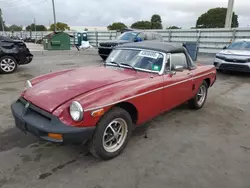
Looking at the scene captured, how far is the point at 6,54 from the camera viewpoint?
826 centimetres

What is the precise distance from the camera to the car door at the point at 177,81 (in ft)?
12.4

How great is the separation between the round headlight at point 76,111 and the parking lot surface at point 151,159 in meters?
0.71

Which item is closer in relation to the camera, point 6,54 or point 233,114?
point 233,114

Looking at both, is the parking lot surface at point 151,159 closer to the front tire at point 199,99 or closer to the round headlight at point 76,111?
the front tire at point 199,99

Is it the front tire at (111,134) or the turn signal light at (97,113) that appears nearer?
the turn signal light at (97,113)

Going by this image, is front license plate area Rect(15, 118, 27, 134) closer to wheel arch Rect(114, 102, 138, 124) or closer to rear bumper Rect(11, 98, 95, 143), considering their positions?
rear bumper Rect(11, 98, 95, 143)

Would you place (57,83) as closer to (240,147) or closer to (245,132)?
(240,147)

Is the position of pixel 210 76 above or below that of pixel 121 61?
below

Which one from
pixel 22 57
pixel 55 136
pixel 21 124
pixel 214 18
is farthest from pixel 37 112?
pixel 214 18

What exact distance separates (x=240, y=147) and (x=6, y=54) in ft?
26.9

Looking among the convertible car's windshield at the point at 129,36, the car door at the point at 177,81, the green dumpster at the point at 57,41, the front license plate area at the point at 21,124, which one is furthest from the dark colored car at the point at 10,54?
the green dumpster at the point at 57,41

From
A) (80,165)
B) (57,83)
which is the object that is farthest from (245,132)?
(57,83)

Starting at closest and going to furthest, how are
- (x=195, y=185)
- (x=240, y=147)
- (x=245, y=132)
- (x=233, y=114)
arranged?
1. (x=195, y=185)
2. (x=240, y=147)
3. (x=245, y=132)
4. (x=233, y=114)

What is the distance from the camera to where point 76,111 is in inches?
101
